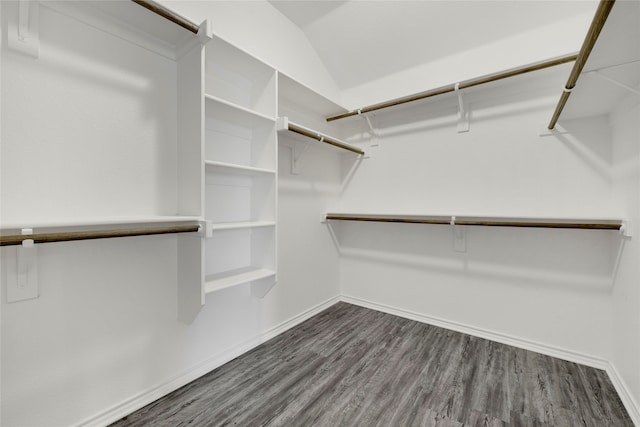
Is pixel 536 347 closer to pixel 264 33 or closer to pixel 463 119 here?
pixel 463 119

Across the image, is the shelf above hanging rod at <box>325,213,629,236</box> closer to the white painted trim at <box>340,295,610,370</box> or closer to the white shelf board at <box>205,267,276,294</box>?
the white painted trim at <box>340,295,610,370</box>

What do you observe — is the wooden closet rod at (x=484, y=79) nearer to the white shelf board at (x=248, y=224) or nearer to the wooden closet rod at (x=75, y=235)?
the white shelf board at (x=248, y=224)

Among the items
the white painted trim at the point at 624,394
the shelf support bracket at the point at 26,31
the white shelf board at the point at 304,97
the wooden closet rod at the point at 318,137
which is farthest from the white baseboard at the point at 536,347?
the shelf support bracket at the point at 26,31

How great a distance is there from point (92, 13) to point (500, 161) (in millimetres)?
2690

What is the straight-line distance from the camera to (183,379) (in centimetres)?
167

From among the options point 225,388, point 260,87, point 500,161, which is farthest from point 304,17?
point 225,388

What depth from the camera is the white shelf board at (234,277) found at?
1.56m

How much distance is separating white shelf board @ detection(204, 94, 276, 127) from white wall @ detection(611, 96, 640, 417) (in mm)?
2070

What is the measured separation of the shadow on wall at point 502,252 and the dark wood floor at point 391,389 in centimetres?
56

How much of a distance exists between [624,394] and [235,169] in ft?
8.41

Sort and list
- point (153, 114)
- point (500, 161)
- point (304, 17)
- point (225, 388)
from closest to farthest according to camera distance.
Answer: point (153, 114) → point (225, 388) → point (500, 161) → point (304, 17)

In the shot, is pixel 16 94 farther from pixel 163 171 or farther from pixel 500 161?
pixel 500 161

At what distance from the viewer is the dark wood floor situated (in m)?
1.44

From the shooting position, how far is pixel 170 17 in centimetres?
126
